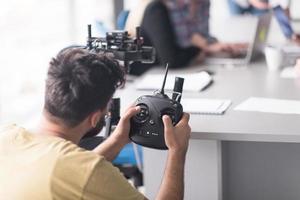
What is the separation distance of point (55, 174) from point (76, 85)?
0.24 meters

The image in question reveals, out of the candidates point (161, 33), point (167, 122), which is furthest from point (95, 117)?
point (161, 33)

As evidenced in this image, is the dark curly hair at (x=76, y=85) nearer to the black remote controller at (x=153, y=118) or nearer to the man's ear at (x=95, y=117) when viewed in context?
the man's ear at (x=95, y=117)

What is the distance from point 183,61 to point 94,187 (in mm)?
1659

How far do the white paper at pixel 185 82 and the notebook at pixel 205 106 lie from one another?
18 centimetres

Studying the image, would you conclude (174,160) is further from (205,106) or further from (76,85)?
(205,106)

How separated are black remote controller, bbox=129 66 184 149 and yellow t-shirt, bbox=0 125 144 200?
9.6 inches

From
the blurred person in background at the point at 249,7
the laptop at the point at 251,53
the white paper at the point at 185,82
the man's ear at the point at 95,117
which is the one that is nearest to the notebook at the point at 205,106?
the white paper at the point at 185,82

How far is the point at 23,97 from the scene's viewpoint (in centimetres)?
385

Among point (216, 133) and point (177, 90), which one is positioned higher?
point (177, 90)

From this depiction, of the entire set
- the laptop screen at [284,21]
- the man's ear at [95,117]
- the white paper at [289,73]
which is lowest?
the white paper at [289,73]

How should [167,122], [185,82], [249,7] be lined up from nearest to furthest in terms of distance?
[167,122] → [185,82] → [249,7]

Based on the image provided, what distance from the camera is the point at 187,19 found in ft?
10.4

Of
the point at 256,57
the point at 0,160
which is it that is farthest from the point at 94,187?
the point at 256,57

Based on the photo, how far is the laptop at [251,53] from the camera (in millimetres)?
2814
